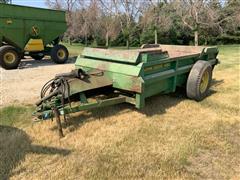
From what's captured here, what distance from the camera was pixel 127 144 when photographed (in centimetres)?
336

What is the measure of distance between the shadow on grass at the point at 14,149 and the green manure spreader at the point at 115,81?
35 cm

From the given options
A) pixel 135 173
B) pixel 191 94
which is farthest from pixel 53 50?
pixel 135 173

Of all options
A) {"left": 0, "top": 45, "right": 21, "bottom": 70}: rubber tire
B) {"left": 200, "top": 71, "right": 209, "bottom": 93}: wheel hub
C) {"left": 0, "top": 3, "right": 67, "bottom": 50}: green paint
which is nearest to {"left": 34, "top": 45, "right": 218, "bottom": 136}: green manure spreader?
{"left": 200, "top": 71, "right": 209, "bottom": 93}: wheel hub

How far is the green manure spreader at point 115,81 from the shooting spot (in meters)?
3.70

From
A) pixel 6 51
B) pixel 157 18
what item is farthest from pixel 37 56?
pixel 157 18

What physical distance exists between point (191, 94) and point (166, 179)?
8.53 feet

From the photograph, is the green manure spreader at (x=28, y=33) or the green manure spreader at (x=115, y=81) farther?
the green manure spreader at (x=28, y=33)

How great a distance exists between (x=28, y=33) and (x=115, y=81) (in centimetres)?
675

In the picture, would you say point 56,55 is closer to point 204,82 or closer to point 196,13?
point 204,82

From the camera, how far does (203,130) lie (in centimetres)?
386

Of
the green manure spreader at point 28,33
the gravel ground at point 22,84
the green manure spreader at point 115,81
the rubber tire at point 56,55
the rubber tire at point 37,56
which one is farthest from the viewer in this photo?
the rubber tire at point 37,56

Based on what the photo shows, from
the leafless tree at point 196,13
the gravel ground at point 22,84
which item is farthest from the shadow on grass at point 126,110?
the leafless tree at point 196,13

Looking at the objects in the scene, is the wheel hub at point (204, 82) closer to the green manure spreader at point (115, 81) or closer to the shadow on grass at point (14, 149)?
the green manure spreader at point (115, 81)

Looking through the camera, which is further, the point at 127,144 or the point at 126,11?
the point at 126,11
